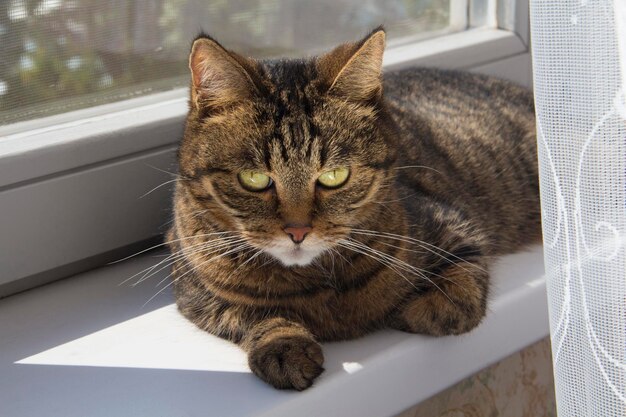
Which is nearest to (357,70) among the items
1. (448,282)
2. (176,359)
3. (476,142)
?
(448,282)

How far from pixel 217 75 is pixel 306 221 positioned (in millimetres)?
210

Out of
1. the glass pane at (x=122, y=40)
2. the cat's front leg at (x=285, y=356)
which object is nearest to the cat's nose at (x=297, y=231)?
the cat's front leg at (x=285, y=356)

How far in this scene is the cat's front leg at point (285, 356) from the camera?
103 centimetres

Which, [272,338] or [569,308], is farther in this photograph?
[272,338]

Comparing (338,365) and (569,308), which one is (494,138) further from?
(569,308)

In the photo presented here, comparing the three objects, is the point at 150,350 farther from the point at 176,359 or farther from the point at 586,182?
the point at 586,182

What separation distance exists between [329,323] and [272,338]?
0.36ft

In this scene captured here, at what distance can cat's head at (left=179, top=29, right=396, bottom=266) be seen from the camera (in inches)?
41.8

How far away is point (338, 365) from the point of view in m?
1.10

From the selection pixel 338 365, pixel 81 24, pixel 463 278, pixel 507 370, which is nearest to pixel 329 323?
pixel 338 365

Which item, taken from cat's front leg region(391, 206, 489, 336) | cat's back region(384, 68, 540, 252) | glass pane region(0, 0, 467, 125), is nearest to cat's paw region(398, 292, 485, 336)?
cat's front leg region(391, 206, 489, 336)

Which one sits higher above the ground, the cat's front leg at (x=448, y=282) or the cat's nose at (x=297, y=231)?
the cat's nose at (x=297, y=231)

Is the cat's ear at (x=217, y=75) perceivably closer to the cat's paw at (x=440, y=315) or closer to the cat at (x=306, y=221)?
the cat at (x=306, y=221)

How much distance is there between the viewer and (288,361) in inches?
41.2
